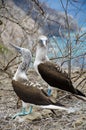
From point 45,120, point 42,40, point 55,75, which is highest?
point 42,40

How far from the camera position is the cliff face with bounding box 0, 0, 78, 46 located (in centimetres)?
708

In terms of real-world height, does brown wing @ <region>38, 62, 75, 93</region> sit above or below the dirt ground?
above

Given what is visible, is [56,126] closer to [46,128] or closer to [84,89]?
[46,128]

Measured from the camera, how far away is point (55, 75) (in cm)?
570

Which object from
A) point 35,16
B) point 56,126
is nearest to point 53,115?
point 56,126

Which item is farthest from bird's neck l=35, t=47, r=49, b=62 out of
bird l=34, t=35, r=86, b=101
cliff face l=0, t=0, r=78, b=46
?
cliff face l=0, t=0, r=78, b=46

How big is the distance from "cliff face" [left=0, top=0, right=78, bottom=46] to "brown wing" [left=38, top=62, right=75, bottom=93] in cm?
115

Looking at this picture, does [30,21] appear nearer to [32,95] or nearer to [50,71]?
[50,71]

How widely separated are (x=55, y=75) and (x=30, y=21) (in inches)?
107

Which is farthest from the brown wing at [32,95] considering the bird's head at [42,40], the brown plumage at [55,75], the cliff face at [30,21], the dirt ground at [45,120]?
the cliff face at [30,21]

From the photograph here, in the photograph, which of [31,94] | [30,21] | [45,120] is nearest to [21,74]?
[31,94]

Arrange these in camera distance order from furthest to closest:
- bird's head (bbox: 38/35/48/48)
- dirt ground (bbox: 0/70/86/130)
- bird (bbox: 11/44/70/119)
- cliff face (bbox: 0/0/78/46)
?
1. cliff face (bbox: 0/0/78/46)
2. bird's head (bbox: 38/35/48/48)
3. dirt ground (bbox: 0/70/86/130)
4. bird (bbox: 11/44/70/119)

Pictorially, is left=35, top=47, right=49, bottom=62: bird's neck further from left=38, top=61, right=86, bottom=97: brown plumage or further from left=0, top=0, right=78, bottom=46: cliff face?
left=0, top=0, right=78, bottom=46: cliff face

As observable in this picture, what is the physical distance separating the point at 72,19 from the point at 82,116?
2051 millimetres
